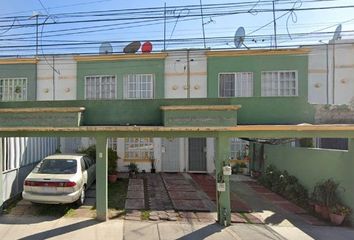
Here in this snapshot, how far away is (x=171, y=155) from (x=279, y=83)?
22.4 ft

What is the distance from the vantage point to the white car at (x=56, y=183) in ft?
28.3

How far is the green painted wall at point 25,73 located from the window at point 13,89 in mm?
215

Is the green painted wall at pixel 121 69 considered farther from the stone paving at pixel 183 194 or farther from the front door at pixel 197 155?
the stone paving at pixel 183 194

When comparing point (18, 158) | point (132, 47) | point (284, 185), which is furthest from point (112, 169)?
point (284, 185)

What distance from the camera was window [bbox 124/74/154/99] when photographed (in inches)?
629

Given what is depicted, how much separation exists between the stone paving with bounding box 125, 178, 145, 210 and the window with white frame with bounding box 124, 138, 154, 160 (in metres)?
2.42

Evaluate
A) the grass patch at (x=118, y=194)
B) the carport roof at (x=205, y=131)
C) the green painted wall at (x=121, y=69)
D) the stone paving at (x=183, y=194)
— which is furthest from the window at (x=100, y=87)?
the carport roof at (x=205, y=131)

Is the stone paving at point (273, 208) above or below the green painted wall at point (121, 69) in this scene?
below

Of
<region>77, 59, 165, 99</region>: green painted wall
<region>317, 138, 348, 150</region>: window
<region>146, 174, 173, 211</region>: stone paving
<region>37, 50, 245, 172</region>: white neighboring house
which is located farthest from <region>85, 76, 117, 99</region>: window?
<region>317, 138, 348, 150</region>: window

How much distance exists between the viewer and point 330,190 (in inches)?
363

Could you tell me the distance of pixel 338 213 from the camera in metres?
8.68

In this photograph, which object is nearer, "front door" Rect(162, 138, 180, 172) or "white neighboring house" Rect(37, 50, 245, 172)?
"white neighboring house" Rect(37, 50, 245, 172)

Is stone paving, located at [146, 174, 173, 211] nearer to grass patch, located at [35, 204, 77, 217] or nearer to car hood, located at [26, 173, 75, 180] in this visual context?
grass patch, located at [35, 204, 77, 217]

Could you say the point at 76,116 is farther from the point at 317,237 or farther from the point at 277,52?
the point at 277,52
